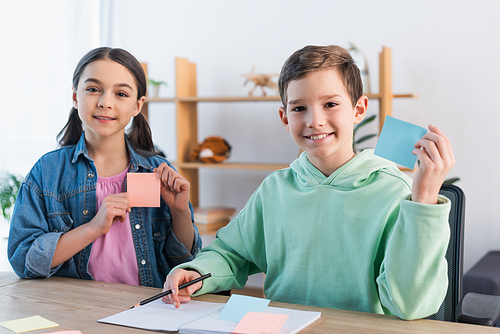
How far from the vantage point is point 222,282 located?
1.21 meters

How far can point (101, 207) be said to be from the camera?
1.36 meters

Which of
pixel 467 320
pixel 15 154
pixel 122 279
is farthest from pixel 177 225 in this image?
pixel 15 154

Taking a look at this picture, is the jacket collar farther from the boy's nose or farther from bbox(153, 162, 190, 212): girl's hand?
the boy's nose

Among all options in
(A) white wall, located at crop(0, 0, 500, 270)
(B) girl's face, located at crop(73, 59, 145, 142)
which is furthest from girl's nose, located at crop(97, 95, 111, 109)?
(A) white wall, located at crop(0, 0, 500, 270)

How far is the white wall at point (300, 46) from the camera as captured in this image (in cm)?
291

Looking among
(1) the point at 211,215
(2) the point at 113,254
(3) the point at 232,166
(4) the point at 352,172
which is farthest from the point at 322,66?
(1) the point at 211,215

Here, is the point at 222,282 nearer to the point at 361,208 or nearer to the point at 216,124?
the point at 361,208

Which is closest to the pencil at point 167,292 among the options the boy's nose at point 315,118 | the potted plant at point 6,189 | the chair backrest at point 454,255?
the boy's nose at point 315,118

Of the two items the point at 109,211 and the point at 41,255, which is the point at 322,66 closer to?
the point at 109,211

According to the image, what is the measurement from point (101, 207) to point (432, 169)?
34.5 inches

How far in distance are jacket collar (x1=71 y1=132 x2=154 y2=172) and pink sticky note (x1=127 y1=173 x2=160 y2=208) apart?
0.51ft

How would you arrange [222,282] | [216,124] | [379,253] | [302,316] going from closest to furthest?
[302,316] → [379,253] → [222,282] → [216,124]

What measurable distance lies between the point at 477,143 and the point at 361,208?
6.96 ft

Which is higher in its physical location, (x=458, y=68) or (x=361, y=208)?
(x=458, y=68)
